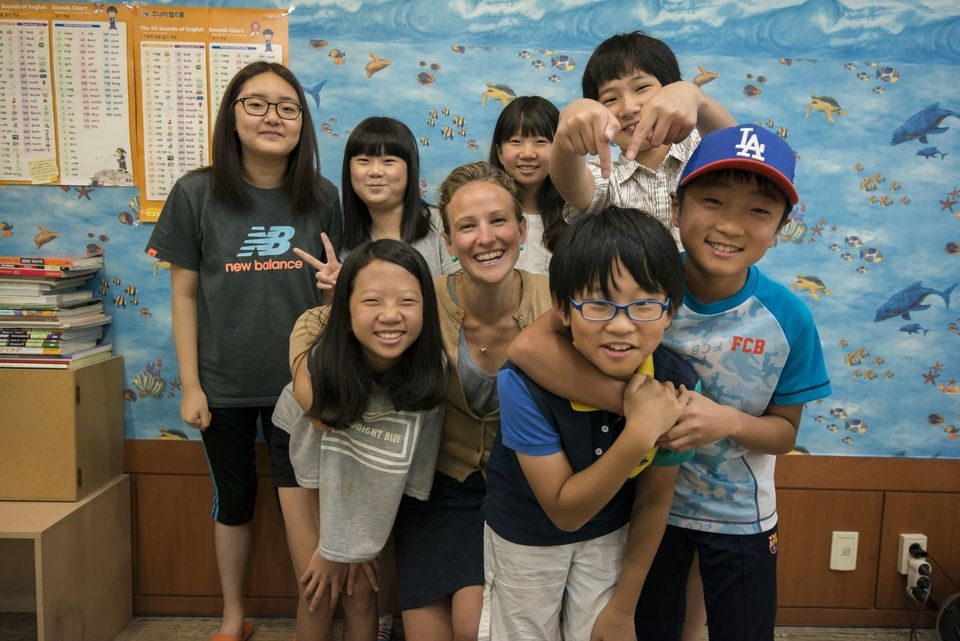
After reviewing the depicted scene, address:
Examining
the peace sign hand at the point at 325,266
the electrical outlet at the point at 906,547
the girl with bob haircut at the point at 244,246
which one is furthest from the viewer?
the electrical outlet at the point at 906,547

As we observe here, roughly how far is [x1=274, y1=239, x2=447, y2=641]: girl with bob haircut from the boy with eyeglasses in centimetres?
27

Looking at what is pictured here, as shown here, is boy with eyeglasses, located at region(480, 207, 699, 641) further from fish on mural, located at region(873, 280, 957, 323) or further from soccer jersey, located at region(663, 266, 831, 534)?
fish on mural, located at region(873, 280, 957, 323)

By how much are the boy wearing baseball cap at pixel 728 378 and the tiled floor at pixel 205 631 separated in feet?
3.55

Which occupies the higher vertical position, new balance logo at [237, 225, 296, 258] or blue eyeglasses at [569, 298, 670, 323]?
new balance logo at [237, 225, 296, 258]

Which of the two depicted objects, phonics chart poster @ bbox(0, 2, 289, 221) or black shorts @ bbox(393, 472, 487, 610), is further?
phonics chart poster @ bbox(0, 2, 289, 221)

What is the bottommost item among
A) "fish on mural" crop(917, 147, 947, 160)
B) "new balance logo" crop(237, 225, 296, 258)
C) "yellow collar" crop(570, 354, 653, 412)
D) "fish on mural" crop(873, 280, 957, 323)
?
"yellow collar" crop(570, 354, 653, 412)

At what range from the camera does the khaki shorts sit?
1266 mm

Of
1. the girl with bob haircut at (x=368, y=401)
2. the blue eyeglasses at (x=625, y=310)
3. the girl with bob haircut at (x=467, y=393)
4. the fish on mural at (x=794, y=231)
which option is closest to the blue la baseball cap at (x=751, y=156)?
the blue eyeglasses at (x=625, y=310)

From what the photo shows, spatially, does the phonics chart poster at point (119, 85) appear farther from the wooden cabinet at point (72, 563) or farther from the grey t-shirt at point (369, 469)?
the grey t-shirt at point (369, 469)

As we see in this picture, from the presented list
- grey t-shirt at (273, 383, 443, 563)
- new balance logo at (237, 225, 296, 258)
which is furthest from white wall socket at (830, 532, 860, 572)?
new balance logo at (237, 225, 296, 258)

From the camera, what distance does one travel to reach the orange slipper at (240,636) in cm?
211

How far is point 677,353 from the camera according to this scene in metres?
1.27

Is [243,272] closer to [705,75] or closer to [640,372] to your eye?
[640,372]

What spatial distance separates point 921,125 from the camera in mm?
2252
